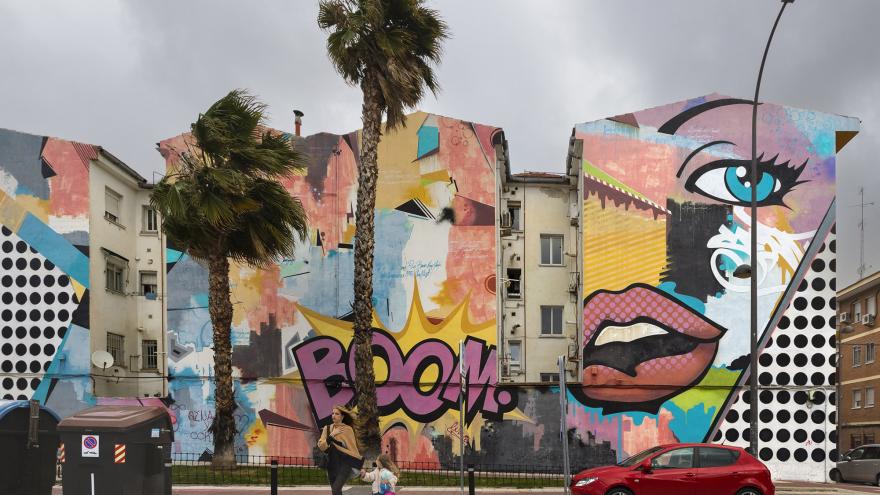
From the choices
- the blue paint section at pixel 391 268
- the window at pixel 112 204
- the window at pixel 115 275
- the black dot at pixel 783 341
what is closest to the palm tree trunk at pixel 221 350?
the blue paint section at pixel 391 268

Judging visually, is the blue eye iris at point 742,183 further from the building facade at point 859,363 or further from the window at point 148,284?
the window at point 148,284

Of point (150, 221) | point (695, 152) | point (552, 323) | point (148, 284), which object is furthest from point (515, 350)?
point (150, 221)

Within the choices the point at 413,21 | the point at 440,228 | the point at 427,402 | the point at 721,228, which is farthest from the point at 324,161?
the point at 721,228

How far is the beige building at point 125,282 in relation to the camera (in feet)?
88.8

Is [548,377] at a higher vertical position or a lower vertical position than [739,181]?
lower

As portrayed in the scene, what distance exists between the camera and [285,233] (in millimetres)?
21609

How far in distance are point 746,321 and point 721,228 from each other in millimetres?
3217

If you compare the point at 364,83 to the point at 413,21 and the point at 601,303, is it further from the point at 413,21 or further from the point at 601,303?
the point at 601,303

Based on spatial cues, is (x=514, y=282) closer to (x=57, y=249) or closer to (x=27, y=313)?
(x=57, y=249)

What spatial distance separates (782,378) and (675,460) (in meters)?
12.7

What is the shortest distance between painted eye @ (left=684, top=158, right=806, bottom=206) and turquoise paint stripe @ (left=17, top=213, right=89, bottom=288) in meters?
20.9

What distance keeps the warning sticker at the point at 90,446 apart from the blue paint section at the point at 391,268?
51.7 ft

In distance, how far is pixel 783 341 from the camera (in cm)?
2558

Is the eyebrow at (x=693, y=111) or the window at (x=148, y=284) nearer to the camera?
the eyebrow at (x=693, y=111)
